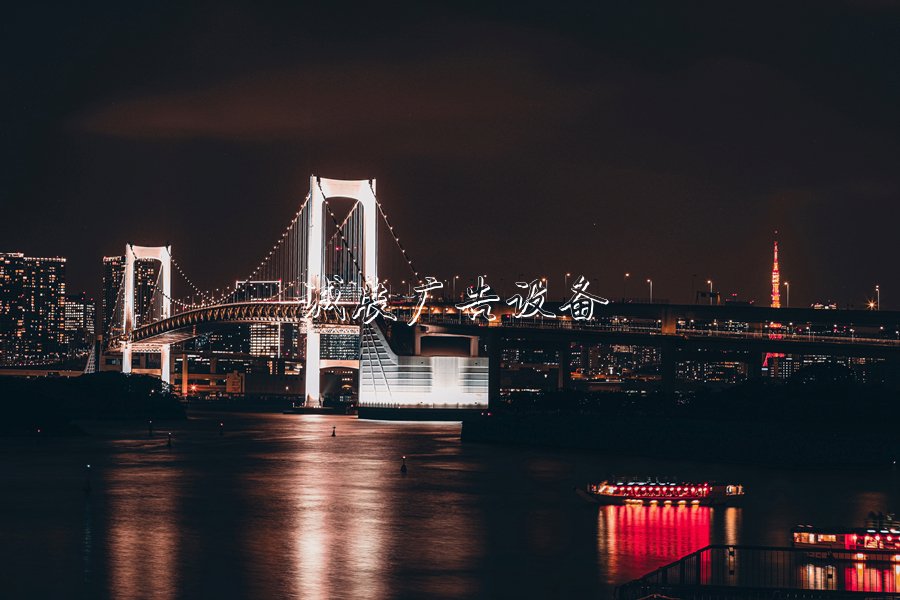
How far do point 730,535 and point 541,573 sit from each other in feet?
21.5

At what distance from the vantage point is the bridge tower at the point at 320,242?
84062 millimetres

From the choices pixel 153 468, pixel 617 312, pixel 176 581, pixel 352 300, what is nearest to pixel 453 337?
pixel 352 300

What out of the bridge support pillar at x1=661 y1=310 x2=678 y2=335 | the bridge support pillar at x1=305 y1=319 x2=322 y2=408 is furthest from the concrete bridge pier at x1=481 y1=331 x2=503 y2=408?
the bridge support pillar at x1=661 y1=310 x2=678 y2=335

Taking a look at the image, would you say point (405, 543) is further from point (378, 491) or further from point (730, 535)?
point (378, 491)

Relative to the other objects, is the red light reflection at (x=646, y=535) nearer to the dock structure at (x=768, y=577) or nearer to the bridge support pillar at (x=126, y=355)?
the dock structure at (x=768, y=577)

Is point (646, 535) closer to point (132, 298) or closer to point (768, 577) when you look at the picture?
point (768, 577)

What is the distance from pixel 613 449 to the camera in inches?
2199

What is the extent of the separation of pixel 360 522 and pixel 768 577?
1096 centimetres

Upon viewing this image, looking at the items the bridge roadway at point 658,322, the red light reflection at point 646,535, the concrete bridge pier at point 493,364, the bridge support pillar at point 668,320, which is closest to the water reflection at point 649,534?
the red light reflection at point 646,535

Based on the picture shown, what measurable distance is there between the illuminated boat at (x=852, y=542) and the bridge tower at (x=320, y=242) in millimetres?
57104

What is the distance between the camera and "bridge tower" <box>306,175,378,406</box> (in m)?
84.1

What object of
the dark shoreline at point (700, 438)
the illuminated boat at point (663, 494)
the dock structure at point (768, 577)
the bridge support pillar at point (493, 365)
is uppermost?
the bridge support pillar at point (493, 365)

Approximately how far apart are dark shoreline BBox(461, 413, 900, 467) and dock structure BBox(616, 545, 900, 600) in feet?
71.0

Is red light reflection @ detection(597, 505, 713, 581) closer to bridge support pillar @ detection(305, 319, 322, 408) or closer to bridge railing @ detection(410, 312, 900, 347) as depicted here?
bridge railing @ detection(410, 312, 900, 347)
